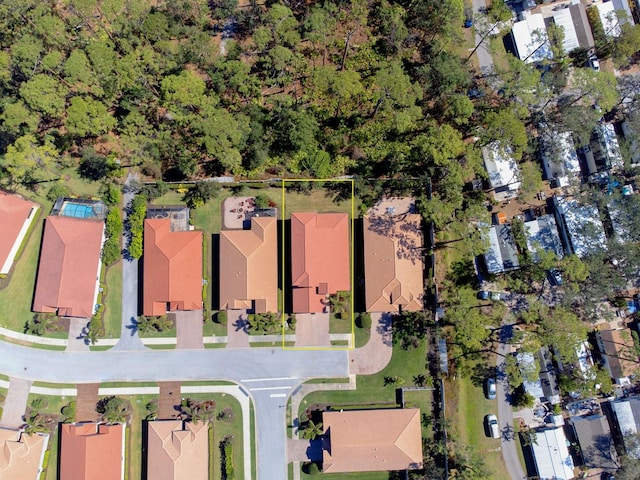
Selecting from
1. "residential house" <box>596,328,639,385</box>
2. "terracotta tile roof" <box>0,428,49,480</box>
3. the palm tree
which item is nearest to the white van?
"residential house" <box>596,328,639,385</box>

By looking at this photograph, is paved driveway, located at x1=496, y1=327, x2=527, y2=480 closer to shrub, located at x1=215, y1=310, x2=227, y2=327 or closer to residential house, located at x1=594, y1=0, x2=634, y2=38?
shrub, located at x1=215, y1=310, x2=227, y2=327

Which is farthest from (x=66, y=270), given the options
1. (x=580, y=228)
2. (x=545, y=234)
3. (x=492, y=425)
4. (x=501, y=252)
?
(x=580, y=228)

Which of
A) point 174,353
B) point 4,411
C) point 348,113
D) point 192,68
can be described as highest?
point 192,68

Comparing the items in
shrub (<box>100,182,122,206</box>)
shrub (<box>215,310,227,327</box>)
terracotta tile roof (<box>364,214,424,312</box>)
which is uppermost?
shrub (<box>100,182,122,206</box>)

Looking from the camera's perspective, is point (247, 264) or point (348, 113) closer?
point (247, 264)

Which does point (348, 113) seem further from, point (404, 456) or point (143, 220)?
point (404, 456)

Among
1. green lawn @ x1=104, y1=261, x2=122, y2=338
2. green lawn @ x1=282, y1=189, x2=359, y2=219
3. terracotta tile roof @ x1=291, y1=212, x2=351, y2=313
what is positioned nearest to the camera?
terracotta tile roof @ x1=291, y1=212, x2=351, y2=313

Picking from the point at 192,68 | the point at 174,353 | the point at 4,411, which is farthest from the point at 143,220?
the point at 4,411

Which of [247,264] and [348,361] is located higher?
[247,264]
